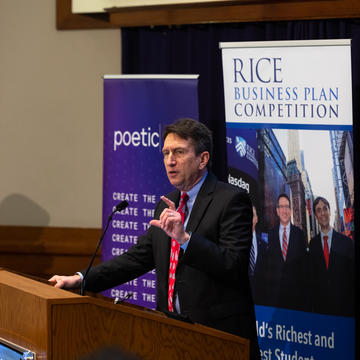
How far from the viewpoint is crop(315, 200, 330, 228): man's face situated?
4.52 m

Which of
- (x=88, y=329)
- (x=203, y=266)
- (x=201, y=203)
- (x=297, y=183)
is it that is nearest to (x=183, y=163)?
(x=201, y=203)

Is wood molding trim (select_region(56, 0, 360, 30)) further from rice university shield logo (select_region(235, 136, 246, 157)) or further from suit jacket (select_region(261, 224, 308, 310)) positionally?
suit jacket (select_region(261, 224, 308, 310))

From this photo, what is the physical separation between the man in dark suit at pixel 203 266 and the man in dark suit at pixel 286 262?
134 cm

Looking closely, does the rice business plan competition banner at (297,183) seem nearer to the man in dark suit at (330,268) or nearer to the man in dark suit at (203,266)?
the man in dark suit at (330,268)

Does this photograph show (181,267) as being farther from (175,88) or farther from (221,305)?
(175,88)

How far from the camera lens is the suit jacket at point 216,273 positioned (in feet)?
10.3

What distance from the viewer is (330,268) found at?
454 cm

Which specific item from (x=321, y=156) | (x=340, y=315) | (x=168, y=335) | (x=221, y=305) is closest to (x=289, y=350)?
(x=340, y=315)

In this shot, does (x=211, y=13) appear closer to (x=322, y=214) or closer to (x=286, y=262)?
(x=322, y=214)

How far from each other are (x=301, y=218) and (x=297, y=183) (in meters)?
0.21

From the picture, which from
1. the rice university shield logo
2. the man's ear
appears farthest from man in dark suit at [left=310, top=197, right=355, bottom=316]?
the man's ear

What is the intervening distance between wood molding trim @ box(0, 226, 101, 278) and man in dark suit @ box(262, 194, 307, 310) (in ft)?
6.17

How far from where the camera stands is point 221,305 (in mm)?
3170

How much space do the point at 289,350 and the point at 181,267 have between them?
1650 mm
